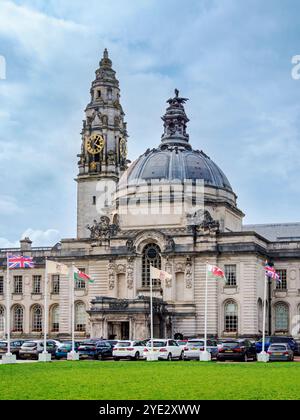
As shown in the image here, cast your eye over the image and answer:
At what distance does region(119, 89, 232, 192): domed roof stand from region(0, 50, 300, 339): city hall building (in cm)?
12

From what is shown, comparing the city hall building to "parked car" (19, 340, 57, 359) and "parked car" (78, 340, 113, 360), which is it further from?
"parked car" (19, 340, 57, 359)

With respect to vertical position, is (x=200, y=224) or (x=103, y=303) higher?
(x=200, y=224)

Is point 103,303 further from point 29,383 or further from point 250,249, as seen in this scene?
point 29,383

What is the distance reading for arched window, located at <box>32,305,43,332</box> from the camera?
96.6 m

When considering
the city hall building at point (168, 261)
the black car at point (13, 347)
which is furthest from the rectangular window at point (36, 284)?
the black car at point (13, 347)

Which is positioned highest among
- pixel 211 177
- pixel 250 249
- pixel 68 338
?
pixel 211 177

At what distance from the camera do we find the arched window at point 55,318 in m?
95.3

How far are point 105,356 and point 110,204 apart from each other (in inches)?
1588

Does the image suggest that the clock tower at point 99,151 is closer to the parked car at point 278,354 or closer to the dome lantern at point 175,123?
the dome lantern at point 175,123

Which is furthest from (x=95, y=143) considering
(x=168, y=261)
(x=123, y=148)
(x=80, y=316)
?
(x=168, y=261)

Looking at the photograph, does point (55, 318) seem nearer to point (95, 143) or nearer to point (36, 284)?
point (36, 284)

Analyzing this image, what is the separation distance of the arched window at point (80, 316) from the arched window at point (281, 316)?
19.5 meters
